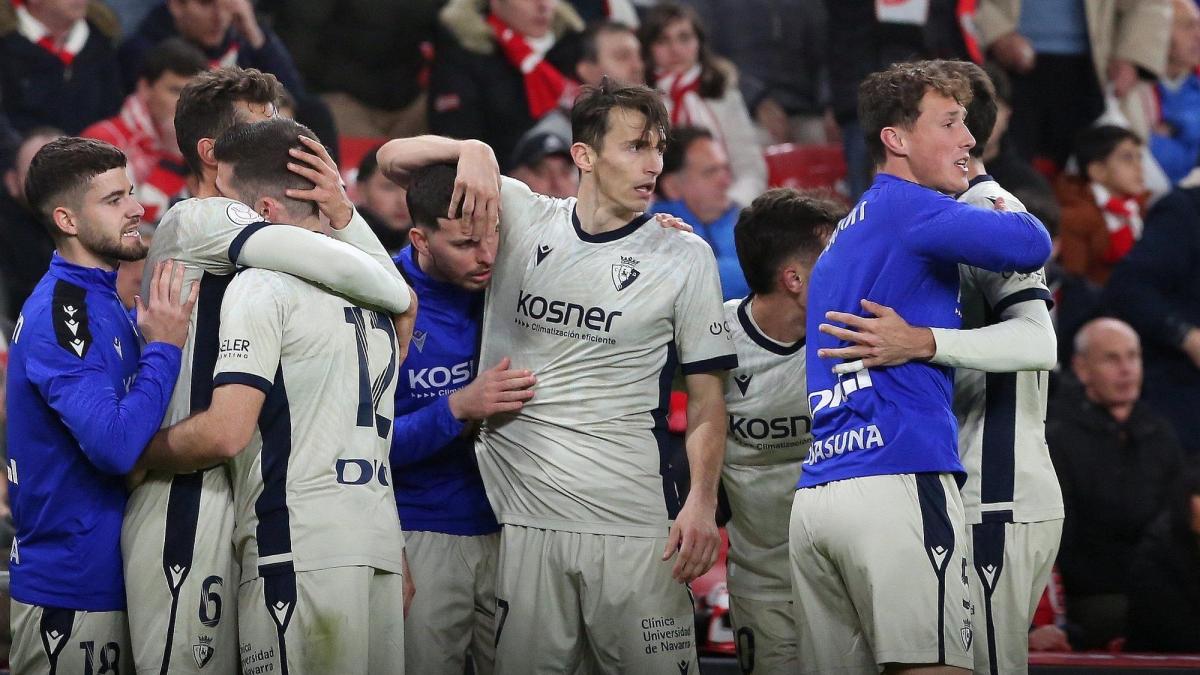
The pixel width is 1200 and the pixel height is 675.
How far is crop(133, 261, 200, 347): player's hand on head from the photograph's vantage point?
4523mm

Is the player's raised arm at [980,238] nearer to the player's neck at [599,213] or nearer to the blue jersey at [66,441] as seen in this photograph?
the player's neck at [599,213]

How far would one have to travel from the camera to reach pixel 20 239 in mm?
7891

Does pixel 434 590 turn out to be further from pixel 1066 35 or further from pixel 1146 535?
pixel 1066 35

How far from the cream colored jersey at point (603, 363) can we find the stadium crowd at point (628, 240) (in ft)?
0.06

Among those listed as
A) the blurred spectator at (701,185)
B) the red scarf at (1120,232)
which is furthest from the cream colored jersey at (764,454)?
the red scarf at (1120,232)

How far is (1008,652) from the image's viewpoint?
4.84 meters

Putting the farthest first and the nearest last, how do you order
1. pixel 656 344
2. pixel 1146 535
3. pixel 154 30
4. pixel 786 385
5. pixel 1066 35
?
1. pixel 1066 35
2. pixel 154 30
3. pixel 1146 535
4. pixel 786 385
5. pixel 656 344

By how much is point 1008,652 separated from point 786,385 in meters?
1.26

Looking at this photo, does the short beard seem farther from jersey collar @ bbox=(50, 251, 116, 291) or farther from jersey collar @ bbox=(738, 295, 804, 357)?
jersey collar @ bbox=(738, 295, 804, 357)

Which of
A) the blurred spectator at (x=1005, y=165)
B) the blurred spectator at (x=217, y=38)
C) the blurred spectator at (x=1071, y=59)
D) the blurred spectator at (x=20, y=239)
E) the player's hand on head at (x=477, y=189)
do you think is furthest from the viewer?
the blurred spectator at (x=1071, y=59)

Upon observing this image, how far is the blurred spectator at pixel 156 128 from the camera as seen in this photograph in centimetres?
834

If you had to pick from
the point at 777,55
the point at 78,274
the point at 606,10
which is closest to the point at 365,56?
the point at 606,10

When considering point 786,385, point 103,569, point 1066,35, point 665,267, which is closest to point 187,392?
point 103,569

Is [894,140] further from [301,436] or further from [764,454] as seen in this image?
[301,436]
